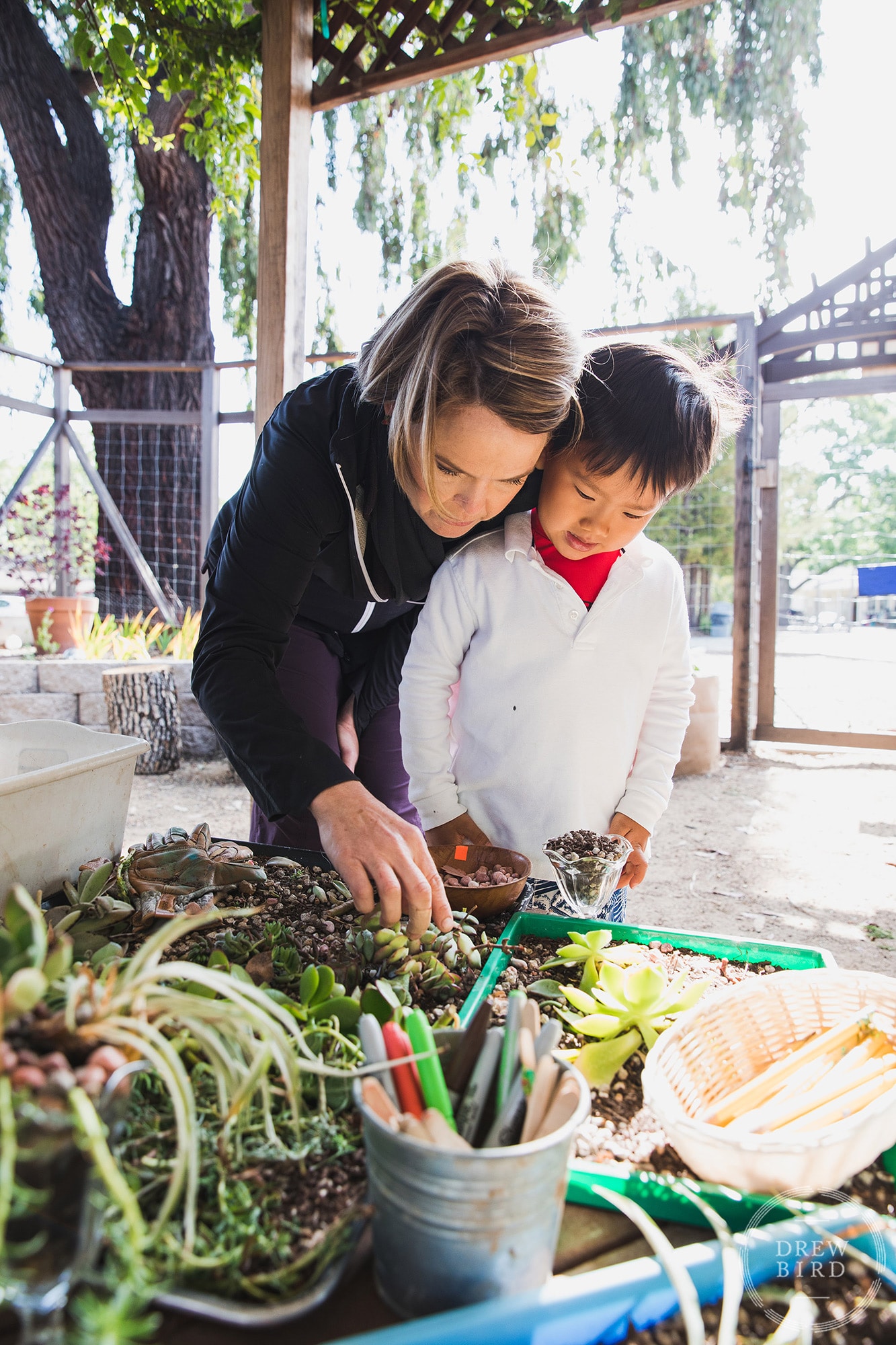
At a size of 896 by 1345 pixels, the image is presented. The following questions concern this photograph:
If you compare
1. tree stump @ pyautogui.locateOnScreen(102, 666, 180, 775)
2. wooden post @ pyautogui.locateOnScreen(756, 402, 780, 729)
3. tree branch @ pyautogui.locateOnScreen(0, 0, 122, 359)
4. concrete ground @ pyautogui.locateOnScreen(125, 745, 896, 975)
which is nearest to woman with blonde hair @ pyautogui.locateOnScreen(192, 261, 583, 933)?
concrete ground @ pyautogui.locateOnScreen(125, 745, 896, 975)

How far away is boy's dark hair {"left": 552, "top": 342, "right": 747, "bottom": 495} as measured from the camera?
1.27 meters

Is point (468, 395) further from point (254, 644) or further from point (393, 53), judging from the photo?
point (393, 53)

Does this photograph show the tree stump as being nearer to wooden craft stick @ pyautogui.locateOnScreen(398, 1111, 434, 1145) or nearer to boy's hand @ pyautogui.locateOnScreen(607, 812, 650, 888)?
boy's hand @ pyautogui.locateOnScreen(607, 812, 650, 888)

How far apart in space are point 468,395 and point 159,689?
376 cm

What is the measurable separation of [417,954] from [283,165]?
210 centimetres

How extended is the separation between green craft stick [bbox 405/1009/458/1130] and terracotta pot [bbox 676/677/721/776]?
13.4 ft

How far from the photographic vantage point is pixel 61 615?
205 inches

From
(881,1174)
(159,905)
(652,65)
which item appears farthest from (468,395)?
(652,65)

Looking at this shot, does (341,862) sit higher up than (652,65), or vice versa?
(652,65)

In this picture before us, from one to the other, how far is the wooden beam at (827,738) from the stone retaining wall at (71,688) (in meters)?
3.29

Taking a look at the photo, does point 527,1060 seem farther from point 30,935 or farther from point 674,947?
point 674,947

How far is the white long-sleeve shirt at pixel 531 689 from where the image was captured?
1493 mm

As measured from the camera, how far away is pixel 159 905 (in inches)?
41.4

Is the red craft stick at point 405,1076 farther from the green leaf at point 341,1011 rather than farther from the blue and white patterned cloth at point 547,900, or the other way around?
the blue and white patterned cloth at point 547,900
